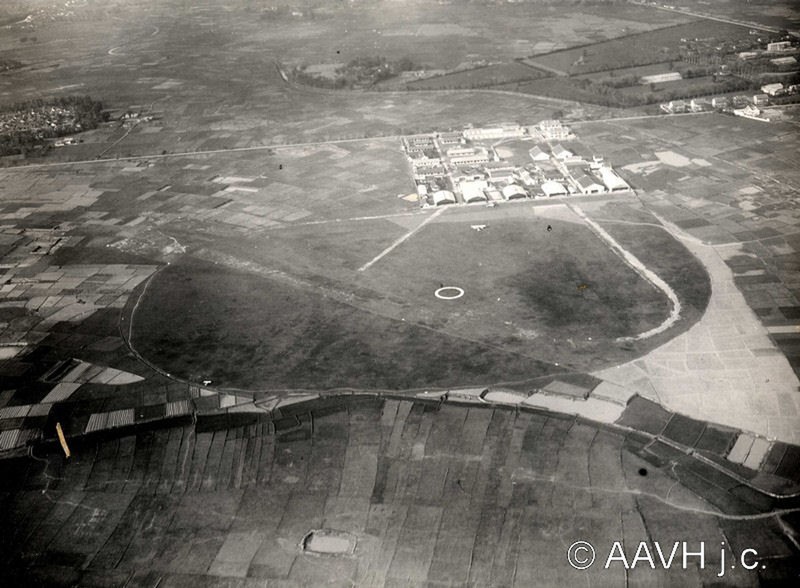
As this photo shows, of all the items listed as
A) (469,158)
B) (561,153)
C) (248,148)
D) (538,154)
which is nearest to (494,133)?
(538,154)

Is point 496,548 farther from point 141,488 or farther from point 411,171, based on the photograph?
point 411,171

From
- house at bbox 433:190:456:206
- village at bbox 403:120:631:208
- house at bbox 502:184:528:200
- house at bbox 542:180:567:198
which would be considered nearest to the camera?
house at bbox 433:190:456:206

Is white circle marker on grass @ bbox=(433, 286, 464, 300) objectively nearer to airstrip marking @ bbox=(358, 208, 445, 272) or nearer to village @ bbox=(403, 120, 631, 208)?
airstrip marking @ bbox=(358, 208, 445, 272)

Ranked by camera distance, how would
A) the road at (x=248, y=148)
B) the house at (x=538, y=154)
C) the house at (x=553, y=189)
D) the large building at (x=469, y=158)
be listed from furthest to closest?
the road at (x=248, y=148) < the large building at (x=469, y=158) < the house at (x=538, y=154) < the house at (x=553, y=189)

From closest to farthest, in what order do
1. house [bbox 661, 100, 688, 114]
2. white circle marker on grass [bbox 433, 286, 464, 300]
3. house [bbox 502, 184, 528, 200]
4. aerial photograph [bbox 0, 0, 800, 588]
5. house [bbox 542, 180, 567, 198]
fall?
1. aerial photograph [bbox 0, 0, 800, 588]
2. white circle marker on grass [bbox 433, 286, 464, 300]
3. house [bbox 502, 184, 528, 200]
4. house [bbox 542, 180, 567, 198]
5. house [bbox 661, 100, 688, 114]

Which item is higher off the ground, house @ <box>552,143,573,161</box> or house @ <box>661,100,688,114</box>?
house @ <box>661,100,688,114</box>

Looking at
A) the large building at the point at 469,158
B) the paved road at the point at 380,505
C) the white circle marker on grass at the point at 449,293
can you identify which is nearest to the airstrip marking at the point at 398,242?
the white circle marker on grass at the point at 449,293

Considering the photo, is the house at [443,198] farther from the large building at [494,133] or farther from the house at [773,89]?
the house at [773,89]

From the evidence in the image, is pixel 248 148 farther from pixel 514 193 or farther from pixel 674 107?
pixel 674 107

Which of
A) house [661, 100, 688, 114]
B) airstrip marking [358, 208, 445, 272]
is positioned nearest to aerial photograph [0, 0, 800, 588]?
airstrip marking [358, 208, 445, 272]
